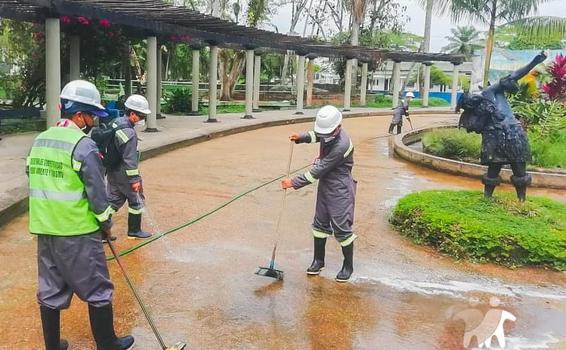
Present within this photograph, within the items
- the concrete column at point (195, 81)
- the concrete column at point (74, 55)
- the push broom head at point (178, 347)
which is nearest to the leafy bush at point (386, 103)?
the concrete column at point (195, 81)

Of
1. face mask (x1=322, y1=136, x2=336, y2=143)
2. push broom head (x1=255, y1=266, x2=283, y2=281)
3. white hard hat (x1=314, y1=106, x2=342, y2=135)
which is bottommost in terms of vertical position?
push broom head (x1=255, y1=266, x2=283, y2=281)

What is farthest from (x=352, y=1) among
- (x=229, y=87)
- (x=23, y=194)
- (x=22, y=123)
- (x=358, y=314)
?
(x=358, y=314)

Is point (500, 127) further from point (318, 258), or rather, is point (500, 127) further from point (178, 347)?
point (178, 347)

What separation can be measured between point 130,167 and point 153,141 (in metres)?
7.14

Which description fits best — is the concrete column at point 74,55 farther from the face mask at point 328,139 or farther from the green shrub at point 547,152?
the face mask at point 328,139

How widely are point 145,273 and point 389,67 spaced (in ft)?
194

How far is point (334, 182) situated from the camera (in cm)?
523

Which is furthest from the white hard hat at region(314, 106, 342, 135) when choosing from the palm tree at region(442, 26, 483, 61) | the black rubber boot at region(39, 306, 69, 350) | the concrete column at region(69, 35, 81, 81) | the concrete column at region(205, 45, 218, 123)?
the palm tree at region(442, 26, 483, 61)

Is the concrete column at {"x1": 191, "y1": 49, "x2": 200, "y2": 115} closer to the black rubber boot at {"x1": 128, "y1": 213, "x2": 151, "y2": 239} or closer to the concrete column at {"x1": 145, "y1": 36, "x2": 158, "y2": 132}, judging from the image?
the concrete column at {"x1": 145, "y1": 36, "x2": 158, "y2": 132}

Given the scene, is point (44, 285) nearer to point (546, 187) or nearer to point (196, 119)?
point (546, 187)

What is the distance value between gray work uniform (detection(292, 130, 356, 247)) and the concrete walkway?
3.64 metres

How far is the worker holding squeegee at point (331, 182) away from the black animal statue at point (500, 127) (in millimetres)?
2577

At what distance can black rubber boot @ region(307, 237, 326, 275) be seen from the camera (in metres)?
5.40

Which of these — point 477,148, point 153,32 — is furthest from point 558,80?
point 153,32
